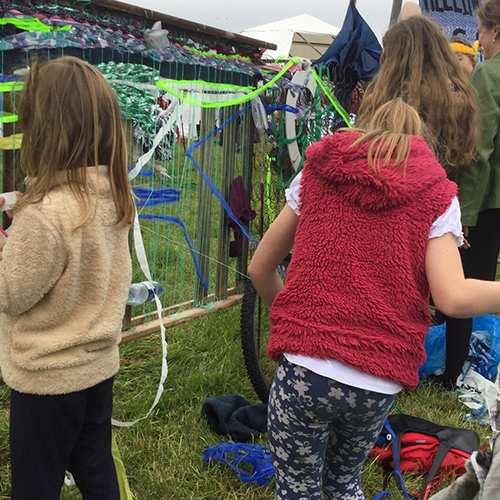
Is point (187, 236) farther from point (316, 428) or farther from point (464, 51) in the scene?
point (464, 51)

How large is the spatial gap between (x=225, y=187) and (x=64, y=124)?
1498 millimetres

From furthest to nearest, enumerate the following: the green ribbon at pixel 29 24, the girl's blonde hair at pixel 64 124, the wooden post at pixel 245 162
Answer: the wooden post at pixel 245 162 → the green ribbon at pixel 29 24 → the girl's blonde hair at pixel 64 124

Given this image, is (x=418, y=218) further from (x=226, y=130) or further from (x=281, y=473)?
(x=226, y=130)

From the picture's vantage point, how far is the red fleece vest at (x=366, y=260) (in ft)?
4.66

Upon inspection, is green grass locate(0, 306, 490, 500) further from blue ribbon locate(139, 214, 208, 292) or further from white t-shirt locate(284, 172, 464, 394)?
white t-shirt locate(284, 172, 464, 394)

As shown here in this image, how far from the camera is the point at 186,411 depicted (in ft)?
9.43

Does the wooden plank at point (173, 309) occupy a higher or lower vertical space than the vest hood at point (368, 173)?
lower

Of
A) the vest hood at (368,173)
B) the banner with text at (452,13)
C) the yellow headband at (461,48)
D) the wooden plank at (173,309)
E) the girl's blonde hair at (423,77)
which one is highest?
the banner with text at (452,13)

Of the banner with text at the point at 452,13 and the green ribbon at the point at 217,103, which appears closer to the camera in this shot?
the green ribbon at the point at 217,103

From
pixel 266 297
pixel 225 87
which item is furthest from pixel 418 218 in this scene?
pixel 225 87

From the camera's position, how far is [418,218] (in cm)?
142

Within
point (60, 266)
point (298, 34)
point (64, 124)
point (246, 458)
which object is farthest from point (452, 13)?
point (298, 34)

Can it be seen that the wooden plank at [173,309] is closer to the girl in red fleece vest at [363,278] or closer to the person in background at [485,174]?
the girl in red fleece vest at [363,278]

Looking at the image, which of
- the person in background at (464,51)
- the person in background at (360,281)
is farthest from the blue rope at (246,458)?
the person in background at (464,51)
